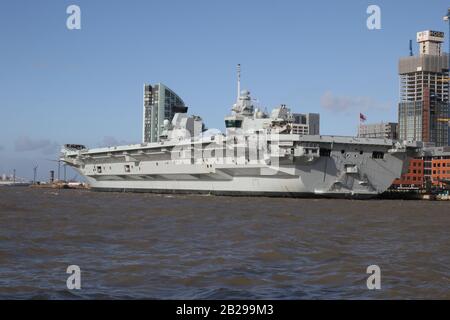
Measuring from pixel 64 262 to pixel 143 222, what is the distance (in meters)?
9.26

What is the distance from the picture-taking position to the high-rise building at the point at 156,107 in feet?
340

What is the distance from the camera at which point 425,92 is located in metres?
176

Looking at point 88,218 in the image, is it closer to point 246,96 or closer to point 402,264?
point 402,264

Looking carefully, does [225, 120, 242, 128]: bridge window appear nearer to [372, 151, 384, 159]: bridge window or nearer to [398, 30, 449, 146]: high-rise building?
[372, 151, 384, 159]: bridge window

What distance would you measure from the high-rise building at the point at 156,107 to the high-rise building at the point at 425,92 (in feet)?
280

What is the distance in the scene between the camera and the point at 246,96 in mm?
54875

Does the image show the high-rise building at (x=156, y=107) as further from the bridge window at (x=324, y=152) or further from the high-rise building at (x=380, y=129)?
the high-rise building at (x=380, y=129)

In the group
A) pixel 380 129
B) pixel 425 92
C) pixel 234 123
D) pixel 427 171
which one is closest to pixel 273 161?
pixel 234 123

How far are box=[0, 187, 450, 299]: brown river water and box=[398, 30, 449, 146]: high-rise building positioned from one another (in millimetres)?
156003

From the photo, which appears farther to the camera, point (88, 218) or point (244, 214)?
point (244, 214)

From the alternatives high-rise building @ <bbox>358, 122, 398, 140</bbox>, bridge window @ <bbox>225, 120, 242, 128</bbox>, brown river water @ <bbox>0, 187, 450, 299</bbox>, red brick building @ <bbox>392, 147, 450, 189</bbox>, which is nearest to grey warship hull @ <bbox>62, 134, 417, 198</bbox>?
bridge window @ <bbox>225, 120, 242, 128</bbox>

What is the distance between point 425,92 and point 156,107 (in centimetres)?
10141

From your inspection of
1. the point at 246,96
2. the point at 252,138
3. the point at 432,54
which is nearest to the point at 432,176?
the point at 246,96
